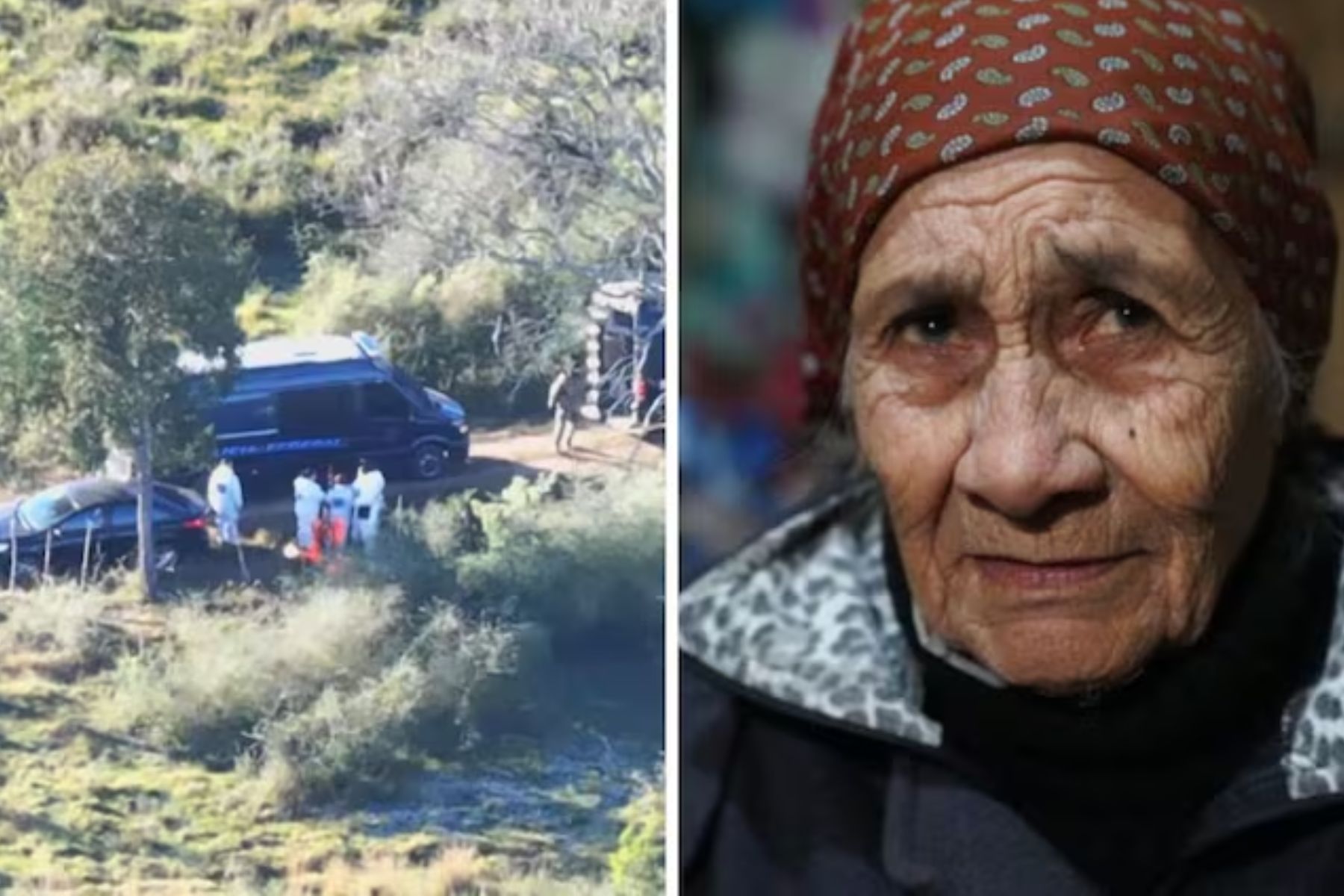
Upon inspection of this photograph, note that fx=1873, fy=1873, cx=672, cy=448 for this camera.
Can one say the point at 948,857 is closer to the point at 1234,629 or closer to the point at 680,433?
the point at 1234,629

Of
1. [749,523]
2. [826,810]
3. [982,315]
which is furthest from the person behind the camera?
[749,523]

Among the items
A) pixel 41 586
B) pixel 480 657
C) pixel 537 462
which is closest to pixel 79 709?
pixel 41 586

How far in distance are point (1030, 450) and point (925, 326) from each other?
197mm

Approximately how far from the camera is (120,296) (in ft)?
8.36

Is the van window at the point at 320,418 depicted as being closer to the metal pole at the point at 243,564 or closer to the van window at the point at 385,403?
the van window at the point at 385,403

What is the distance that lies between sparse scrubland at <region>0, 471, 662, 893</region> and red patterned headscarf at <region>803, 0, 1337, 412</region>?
608 mm

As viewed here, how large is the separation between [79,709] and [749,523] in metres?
0.95

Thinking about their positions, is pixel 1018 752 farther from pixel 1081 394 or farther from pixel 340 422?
pixel 340 422

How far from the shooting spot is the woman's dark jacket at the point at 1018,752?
7.07 feet

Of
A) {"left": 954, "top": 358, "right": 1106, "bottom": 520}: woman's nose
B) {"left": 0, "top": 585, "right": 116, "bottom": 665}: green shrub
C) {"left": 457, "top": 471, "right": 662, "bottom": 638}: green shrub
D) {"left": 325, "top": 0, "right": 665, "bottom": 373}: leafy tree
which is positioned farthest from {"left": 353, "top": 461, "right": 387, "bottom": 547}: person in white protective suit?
{"left": 954, "top": 358, "right": 1106, "bottom": 520}: woman's nose

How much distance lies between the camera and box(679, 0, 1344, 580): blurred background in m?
2.40

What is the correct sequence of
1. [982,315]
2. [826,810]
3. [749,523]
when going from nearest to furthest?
[982,315] → [826,810] → [749,523]

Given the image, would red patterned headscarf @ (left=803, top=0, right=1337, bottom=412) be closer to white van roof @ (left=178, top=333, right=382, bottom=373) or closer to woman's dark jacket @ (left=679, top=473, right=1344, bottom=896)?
woman's dark jacket @ (left=679, top=473, right=1344, bottom=896)

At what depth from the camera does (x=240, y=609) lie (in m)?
2.53
